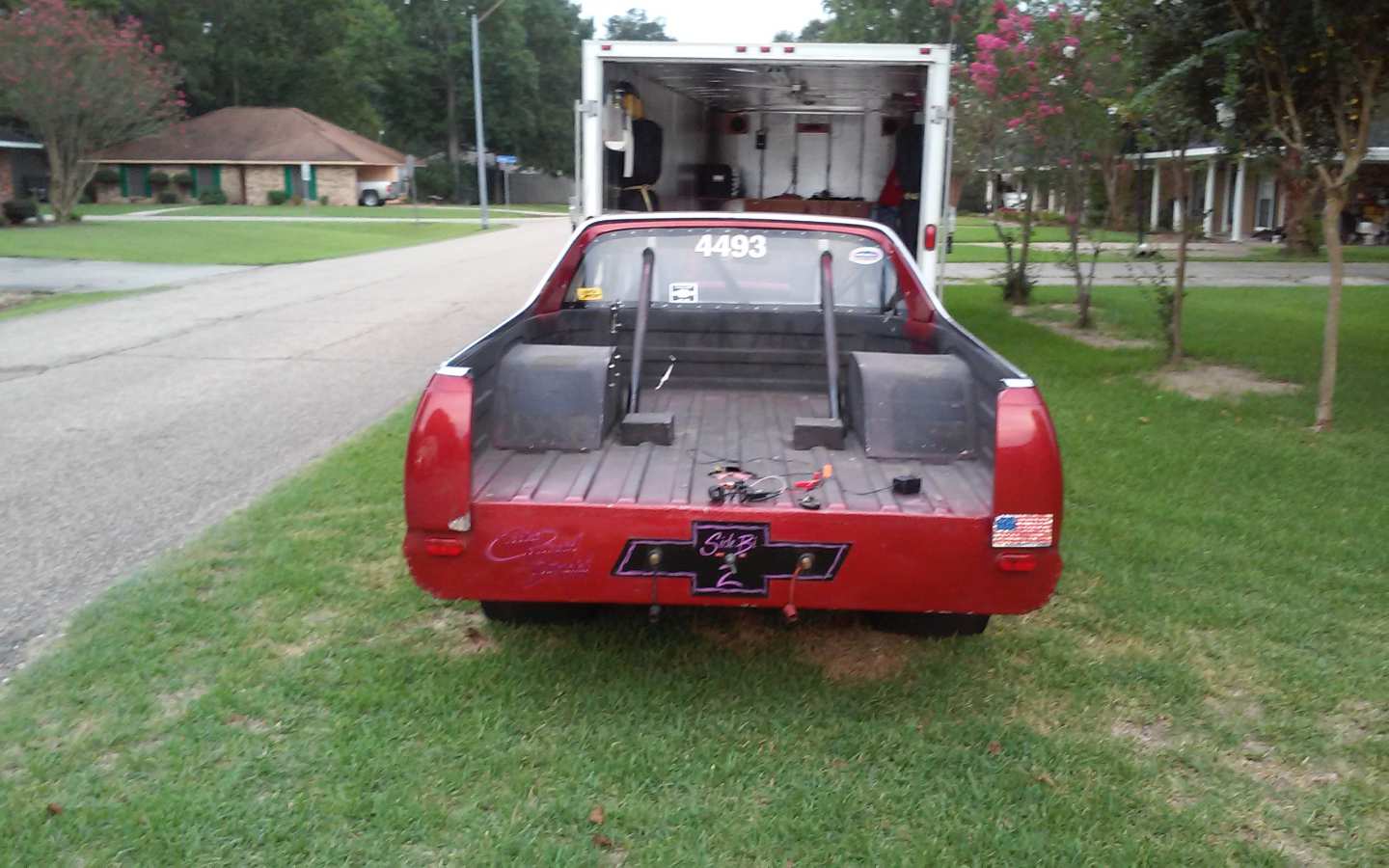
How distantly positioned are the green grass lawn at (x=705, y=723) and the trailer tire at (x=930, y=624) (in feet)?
0.28

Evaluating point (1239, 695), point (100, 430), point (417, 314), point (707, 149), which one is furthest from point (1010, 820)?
point (417, 314)

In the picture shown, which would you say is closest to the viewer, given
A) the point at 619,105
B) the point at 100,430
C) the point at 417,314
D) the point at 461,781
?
the point at 461,781

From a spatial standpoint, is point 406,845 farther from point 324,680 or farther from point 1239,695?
point 1239,695

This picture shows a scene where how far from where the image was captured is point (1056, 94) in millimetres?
13227

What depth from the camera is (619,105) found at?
10.7 meters

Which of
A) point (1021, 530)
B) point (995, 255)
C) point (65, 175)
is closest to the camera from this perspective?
point (1021, 530)

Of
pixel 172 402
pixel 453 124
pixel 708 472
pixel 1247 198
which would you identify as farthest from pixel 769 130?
pixel 453 124

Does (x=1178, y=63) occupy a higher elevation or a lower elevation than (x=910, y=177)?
higher

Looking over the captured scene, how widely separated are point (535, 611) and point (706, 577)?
1.11 meters

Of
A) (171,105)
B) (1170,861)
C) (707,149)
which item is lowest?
(1170,861)

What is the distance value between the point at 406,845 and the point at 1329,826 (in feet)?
8.75

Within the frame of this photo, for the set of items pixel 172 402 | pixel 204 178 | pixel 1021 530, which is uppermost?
pixel 204 178

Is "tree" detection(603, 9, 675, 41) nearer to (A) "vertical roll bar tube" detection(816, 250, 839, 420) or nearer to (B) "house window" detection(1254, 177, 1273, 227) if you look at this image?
(B) "house window" detection(1254, 177, 1273, 227)

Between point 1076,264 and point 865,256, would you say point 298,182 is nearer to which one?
point 1076,264
